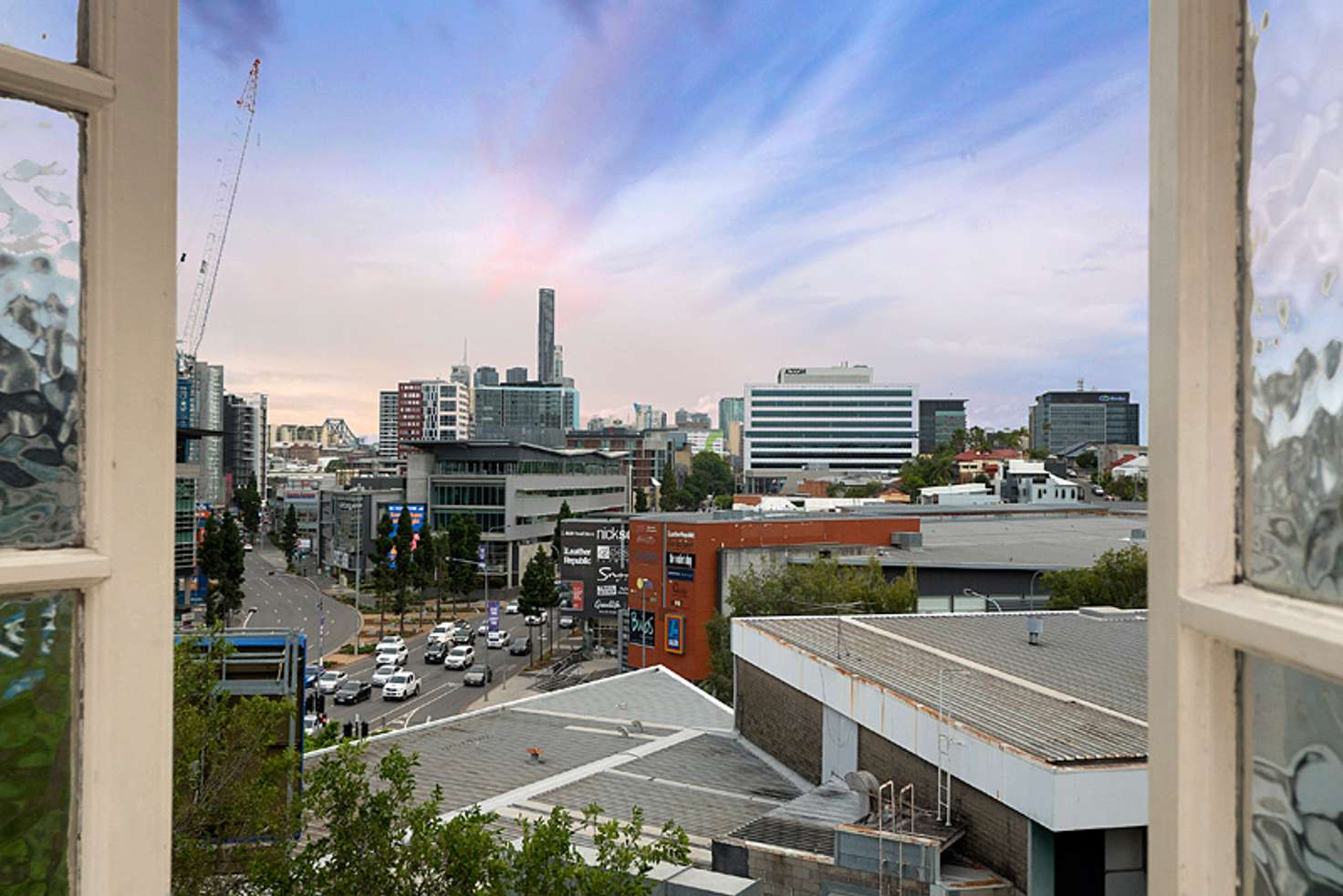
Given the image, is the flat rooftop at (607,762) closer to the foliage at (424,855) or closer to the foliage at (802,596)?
the foliage at (424,855)

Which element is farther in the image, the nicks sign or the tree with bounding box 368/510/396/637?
the tree with bounding box 368/510/396/637

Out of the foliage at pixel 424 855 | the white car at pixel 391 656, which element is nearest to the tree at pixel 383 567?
the white car at pixel 391 656

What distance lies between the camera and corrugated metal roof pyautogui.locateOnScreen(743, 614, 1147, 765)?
8.74 meters

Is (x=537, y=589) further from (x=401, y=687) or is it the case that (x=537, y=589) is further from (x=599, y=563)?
(x=401, y=687)

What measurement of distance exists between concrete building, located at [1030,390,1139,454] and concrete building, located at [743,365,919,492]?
49.9 metres

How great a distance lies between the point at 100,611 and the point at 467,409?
491ft

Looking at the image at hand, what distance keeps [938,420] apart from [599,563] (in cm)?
13245

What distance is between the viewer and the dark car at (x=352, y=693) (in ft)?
98.4

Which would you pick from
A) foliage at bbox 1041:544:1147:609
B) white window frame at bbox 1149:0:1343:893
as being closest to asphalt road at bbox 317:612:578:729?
foliage at bbox 1041:544:1147:609

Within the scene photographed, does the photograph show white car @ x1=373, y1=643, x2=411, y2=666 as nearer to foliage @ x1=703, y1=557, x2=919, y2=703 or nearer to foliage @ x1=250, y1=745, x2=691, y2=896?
foliage @ x1=703, y1=557, x2=919, y2=703

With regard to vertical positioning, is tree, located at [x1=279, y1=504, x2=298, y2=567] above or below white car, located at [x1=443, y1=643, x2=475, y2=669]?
above

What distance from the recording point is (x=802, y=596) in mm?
26812

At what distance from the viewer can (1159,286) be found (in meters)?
1.39

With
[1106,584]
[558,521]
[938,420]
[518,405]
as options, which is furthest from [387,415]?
[1106,584]
